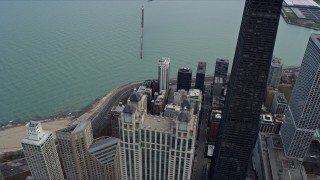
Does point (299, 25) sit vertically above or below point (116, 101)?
above

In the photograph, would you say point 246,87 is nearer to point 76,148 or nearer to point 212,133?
point 212,133

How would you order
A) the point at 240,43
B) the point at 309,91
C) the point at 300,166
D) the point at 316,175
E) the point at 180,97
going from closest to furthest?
the point at 240,43, the point at 309,91, the point at 300,166, the point at 316,175, the point at 180,97

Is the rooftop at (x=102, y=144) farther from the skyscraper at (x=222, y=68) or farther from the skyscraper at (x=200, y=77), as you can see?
the skyscraper at (x=222, y=68)

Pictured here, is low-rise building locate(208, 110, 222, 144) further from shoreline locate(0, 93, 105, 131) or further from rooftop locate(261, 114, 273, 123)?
shoreline locate(0, 93, 105, 131)

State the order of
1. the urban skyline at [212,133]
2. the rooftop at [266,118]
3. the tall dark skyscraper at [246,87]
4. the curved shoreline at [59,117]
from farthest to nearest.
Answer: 1. the curved shoreline at [59,117]
2. the rooftop at [266,118]
3. the tall dark skyscraper at [246,87]
4. the urban skyline at [212,133]

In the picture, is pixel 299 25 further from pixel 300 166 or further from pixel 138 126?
pixel 138 126

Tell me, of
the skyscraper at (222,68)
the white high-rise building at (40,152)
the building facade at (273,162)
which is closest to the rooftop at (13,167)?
the white high-rise building at (40,152)

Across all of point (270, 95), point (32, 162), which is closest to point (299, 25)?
point (270, 95)
